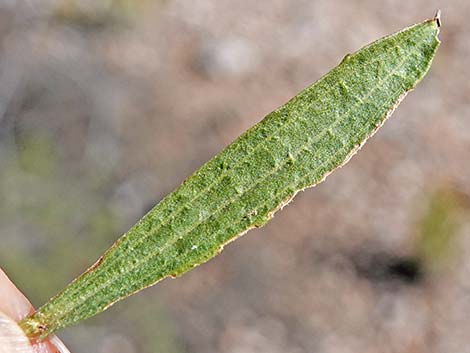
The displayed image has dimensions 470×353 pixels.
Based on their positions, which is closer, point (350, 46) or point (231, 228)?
point (231, 228)

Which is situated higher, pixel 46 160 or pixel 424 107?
pixel 46 160

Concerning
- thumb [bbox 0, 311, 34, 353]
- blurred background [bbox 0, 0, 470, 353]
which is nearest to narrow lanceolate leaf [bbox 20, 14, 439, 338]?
thumb [bbox 0, 311, 34, 353]

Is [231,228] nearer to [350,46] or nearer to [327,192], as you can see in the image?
[327,192]

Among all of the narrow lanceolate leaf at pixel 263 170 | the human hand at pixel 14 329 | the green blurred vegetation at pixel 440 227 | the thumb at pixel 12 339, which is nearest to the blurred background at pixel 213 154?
the green blurred vegetation at pixel 440 227

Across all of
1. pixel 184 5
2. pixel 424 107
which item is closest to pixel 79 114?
pixel 184 5

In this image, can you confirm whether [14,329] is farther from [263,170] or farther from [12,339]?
[263,170]

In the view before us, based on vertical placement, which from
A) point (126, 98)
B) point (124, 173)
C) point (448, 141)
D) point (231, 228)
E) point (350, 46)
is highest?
point (126, 98)

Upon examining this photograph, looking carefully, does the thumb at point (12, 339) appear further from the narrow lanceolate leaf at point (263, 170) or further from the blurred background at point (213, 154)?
the blurred background at point (213, 154)

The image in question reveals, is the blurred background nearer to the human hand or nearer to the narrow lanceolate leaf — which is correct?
the human hand
